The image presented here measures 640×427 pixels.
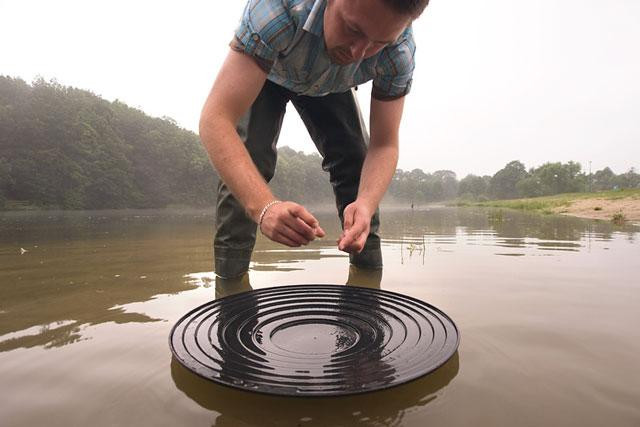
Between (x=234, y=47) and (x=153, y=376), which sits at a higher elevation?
(x=234, y=47)

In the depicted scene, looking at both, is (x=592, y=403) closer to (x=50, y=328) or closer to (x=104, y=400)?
(x=104, y=400)

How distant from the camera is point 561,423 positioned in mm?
982

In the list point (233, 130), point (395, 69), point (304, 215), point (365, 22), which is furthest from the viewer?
point (395, 69)

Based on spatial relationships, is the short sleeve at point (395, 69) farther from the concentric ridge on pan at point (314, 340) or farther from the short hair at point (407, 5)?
the concentric ridge on pan at point (314, 340)

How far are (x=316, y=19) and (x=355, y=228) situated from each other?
100 centimetres

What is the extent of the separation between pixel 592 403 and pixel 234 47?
1903 millimetres

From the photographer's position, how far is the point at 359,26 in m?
1.59

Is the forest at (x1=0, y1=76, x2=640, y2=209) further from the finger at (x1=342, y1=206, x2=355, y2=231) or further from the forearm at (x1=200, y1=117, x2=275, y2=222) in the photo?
the finger at (x1=342, y1=206, x2=355, y2=231)

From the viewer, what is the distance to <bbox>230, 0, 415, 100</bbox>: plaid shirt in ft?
5.77

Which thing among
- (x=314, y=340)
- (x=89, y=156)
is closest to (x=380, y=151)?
(x=314, y=340)

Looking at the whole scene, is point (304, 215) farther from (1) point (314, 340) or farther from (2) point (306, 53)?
(2) point (306, 53)

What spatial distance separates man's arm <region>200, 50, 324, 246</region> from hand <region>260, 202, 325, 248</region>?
38 millimetres

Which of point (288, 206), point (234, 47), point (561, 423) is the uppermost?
point (234, 47)

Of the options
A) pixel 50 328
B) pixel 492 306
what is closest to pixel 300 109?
pixel 492 306
